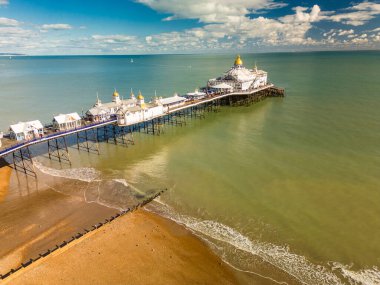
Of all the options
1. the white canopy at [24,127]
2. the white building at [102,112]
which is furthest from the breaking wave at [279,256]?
the white building at [102,112]

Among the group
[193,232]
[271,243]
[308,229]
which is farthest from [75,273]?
[308,229]

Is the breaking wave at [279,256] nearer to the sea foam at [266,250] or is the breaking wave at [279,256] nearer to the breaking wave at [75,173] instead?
the sea foam at [266,250]

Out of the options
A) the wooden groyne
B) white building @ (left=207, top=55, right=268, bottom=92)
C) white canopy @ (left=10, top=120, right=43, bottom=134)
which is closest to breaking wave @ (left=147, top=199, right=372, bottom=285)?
the wooden groyne

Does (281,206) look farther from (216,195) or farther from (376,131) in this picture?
(376,131)

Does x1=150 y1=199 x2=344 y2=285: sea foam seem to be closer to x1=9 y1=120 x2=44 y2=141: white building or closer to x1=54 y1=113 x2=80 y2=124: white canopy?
x1=9 y1=120 x2=44 y2=141: white building

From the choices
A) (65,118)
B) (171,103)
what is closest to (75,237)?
(65,118)

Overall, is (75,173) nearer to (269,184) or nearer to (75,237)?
(75,237)

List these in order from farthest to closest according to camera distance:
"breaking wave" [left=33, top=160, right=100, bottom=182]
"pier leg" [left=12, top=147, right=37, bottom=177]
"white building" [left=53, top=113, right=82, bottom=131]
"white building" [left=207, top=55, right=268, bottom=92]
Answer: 1. "white building" [left=207, top=55, right=268, bottom=92]
2. "white building" [left=53, top=113, right=82, bottom=131]
3. "pier leg" [left=12, top=147, right=37, bottom=177]
4. "breaking wave" [left=33, top=160, right=100, bottom=182]
